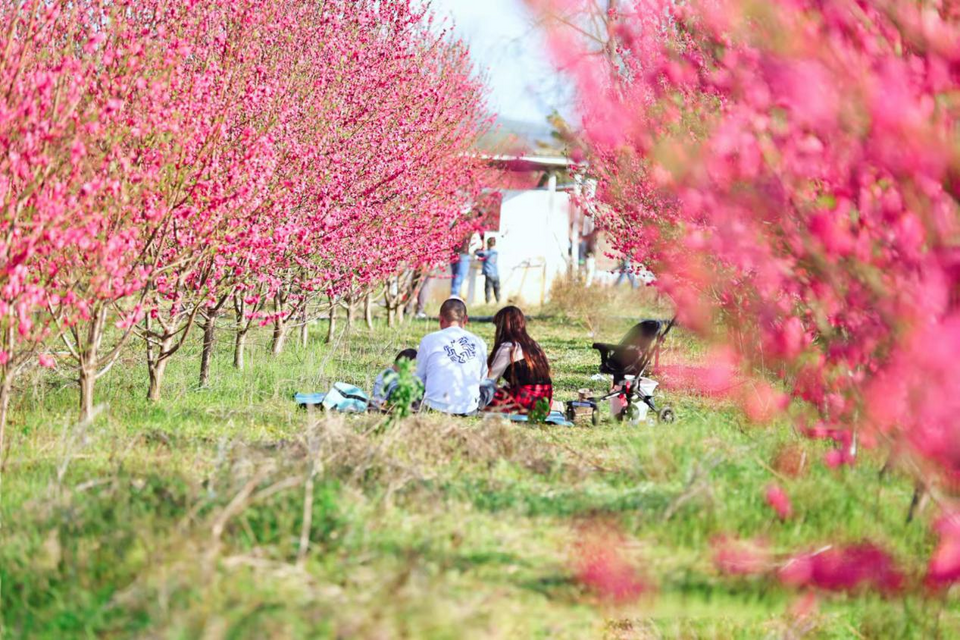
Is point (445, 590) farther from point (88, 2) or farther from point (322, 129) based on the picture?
point (322, 129)

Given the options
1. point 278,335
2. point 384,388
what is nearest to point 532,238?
point 278,335

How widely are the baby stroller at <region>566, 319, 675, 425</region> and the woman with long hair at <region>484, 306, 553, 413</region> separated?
15.0 inches

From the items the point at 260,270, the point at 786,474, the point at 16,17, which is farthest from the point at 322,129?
the point at 786,474

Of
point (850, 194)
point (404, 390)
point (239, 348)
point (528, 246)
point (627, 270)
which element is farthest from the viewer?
point (528, 246)

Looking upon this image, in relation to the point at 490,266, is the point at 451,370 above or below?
below

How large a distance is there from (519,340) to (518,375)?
0.96 ft

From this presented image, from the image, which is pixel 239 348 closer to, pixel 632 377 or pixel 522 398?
pixel 522 398

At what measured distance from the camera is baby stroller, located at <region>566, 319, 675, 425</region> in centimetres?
909

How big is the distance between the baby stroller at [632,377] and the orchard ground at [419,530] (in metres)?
1.76

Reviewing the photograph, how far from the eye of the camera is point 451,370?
8219 mm

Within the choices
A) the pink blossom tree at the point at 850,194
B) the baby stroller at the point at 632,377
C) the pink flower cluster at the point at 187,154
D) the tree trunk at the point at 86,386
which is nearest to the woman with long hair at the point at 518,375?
the baby stroller at the point at 632,377

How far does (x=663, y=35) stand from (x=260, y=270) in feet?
12.8

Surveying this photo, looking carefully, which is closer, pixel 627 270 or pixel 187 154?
pixel 187 154

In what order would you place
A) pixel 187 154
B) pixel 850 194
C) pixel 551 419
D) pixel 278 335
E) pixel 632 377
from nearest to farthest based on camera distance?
pixel 850 194, pixel 187 154, pixel 551 419, pixel 632 377, pixel 278 335
